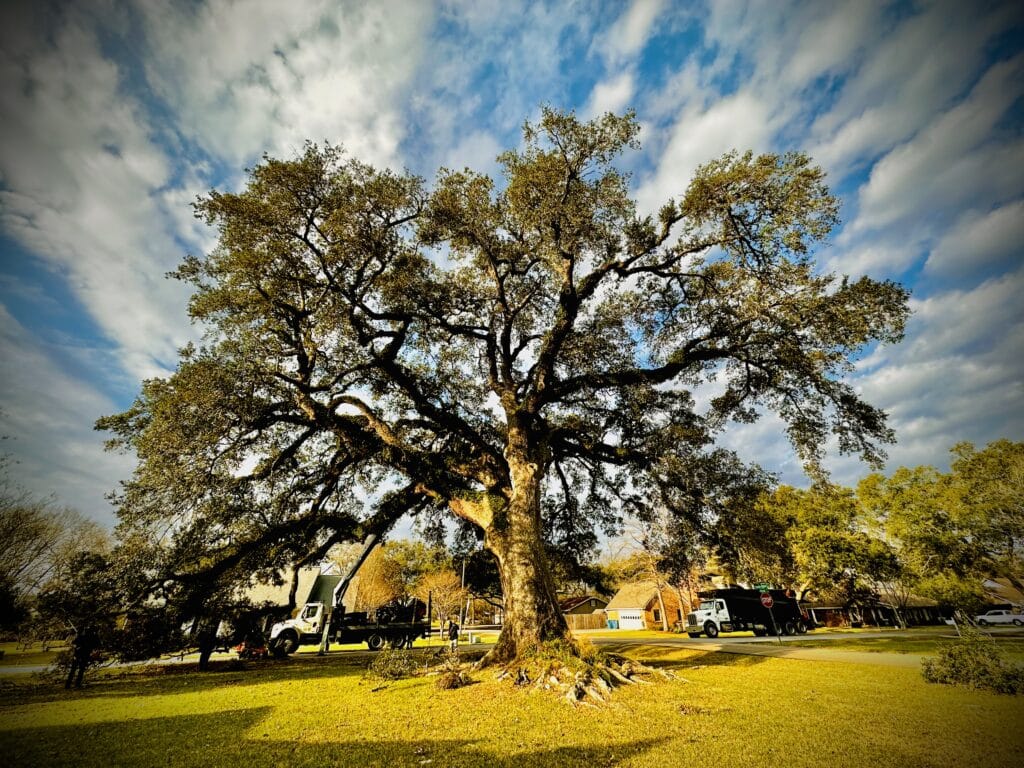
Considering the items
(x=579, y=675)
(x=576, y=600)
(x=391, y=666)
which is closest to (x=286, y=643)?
(x=391, y=666)

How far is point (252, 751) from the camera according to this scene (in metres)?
5.24

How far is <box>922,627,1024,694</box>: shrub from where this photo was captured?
753 centimetres

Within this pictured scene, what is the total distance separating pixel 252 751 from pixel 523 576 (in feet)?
21.9

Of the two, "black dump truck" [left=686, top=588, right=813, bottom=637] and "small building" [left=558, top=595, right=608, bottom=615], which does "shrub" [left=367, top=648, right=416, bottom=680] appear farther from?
"small building" [left=558, top=595, right=608, bottom=615]

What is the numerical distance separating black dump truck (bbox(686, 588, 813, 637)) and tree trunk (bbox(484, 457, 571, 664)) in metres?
22.3

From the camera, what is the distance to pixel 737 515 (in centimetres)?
1292

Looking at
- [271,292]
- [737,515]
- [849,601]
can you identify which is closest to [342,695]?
[271,292]

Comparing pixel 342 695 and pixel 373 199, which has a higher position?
pixel 373 199

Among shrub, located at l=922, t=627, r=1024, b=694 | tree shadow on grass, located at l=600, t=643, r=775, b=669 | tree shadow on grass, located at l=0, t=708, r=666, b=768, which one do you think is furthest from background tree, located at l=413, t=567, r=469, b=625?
shrub, located at l=922, t=627, r=1024, b=694

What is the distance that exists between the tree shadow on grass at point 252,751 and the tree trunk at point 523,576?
4.95 meters

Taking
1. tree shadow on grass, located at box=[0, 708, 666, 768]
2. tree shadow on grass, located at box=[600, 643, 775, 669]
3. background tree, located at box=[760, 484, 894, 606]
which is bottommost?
tree shadow on grass, located at box=[0, 708, 666, 768]

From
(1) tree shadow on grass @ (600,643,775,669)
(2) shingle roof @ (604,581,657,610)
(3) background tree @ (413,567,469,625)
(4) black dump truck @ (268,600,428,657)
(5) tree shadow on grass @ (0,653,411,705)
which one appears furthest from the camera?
(2) shingle roof @ (604,581,657,610)

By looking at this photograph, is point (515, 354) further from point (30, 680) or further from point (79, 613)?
point (30, 680)

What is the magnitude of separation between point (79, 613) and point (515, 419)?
13212 mm
